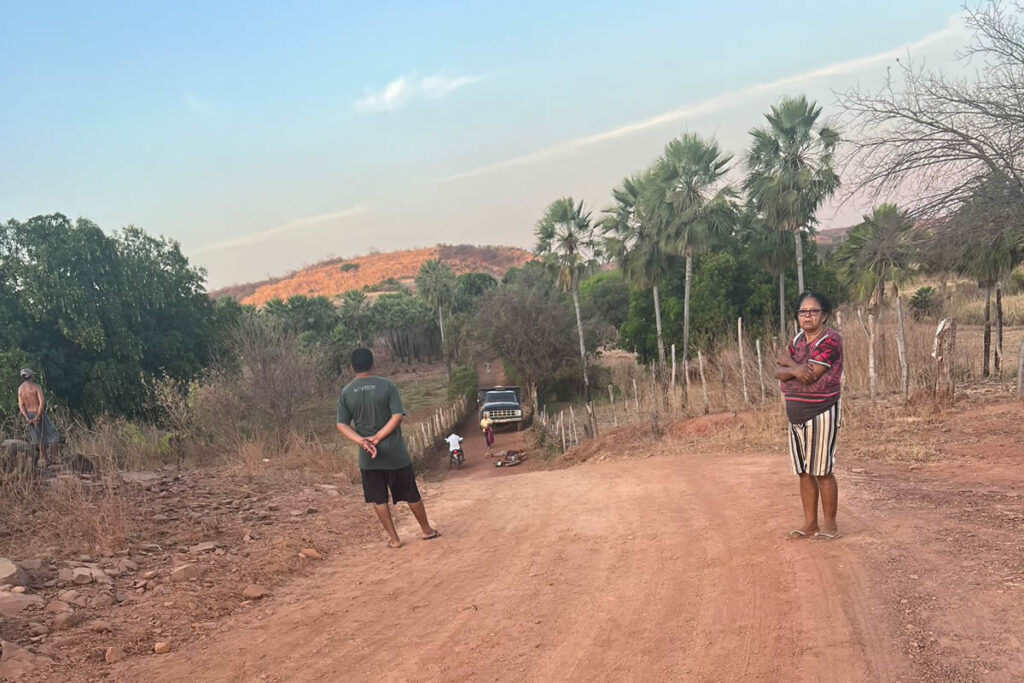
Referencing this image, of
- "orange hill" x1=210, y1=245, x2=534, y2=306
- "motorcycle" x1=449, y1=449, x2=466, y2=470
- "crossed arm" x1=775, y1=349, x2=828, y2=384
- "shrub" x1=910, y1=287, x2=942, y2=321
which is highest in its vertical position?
"orange hill" x1=210, y1=245, x2=534, y2=306

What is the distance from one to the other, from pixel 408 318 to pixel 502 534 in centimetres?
6612

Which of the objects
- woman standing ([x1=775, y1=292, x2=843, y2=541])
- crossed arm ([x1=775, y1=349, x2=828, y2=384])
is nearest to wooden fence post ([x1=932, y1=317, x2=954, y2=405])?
woman standing ([x1=775, y1=292, x2=843, y2=541])

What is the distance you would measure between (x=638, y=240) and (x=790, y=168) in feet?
32.1

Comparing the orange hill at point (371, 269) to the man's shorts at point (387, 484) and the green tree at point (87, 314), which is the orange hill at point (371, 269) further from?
the man's shorts at point (387, 484)

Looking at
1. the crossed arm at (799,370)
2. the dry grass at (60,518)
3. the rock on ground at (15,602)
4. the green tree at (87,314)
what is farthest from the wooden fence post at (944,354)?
the green tree at (87,314)

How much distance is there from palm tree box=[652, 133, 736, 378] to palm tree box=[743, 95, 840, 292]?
2.42 m

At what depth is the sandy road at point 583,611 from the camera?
333 centimetres

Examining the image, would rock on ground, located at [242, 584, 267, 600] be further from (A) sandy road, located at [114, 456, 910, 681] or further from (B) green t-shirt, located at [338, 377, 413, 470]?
(B) green t-shirt, located at [338, 377, 413, 470]

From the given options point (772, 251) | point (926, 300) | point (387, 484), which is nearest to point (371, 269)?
point (772, 251)

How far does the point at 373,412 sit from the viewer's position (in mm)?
5688

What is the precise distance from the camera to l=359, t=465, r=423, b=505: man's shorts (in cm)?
582

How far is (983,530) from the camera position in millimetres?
4785

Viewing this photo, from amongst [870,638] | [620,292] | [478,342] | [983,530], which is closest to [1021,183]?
[983,530]

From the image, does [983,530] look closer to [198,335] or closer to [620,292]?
[198,335]
